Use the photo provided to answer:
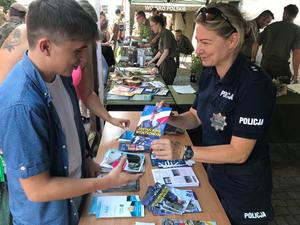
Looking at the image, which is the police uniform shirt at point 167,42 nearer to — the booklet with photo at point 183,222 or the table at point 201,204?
the table at point 201,204

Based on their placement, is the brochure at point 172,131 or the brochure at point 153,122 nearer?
the brochure at point 153,122

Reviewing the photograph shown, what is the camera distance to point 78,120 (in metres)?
1.45

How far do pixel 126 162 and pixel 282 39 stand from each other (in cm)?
432

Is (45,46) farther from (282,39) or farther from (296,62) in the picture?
(296,62)

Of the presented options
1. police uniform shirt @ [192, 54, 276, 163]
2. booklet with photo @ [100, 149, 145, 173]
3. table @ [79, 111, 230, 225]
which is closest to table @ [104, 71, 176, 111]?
table @ [79, 111, 230, 225]

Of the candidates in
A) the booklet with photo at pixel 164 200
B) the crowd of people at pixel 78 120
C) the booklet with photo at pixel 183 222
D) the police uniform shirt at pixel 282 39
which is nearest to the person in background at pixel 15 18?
the crowd of people at pixel 78 120

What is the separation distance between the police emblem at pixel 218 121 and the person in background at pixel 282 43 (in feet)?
12.9

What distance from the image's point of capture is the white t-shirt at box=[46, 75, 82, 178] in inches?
48.2

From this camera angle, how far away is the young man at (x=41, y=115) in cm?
93

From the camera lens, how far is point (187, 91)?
3.79 metres

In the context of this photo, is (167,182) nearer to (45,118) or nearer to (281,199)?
(45,118)

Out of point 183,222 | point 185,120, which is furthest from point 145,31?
point 183,222

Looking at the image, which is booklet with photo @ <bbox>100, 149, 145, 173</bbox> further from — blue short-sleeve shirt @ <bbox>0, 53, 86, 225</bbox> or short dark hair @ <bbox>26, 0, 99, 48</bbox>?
short dark hair @ <bbox>26, 0, 99, 48</bbox>

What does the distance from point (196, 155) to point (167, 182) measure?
306 millimetres
